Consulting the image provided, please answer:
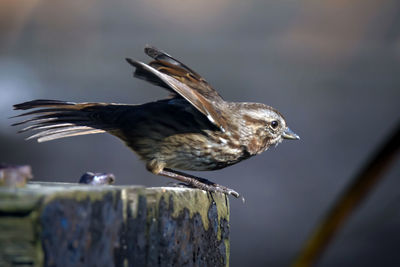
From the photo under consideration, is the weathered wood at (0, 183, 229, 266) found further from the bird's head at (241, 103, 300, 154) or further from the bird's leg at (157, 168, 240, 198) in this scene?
the bird's head at (241, 103, 300, 154)

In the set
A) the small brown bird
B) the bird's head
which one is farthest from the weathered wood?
the bird's head

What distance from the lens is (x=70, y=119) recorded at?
3.72 m

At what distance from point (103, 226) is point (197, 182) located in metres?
1.74

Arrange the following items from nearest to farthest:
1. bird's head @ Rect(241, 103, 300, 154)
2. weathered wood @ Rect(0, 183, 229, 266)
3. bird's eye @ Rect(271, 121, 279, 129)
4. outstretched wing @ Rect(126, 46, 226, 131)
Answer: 1. weathered wood @ Rect(0, 183, 229, 266)
2. outstretched wing @ Rect(126, 46, 226, 131)
3. bird's head @ Rect(241, 103, 300, 154)
4. bird's eye @ Rect(271, 121, 279, 129)

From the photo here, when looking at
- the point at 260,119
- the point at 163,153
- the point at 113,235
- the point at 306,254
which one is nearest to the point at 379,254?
the point at 260,119

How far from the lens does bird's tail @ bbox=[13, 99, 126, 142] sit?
3617 mm

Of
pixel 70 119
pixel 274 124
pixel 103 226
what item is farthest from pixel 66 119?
pixel 103 226

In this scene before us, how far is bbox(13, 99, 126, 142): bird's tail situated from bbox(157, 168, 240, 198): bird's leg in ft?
1.48

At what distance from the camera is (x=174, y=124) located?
12.3 feet

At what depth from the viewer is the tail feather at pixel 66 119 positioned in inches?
142

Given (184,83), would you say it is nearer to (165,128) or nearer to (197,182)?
(165,128)

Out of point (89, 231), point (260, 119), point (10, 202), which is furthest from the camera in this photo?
point (260, 119)

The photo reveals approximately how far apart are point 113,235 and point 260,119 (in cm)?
244

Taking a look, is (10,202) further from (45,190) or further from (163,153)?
(163,153)
